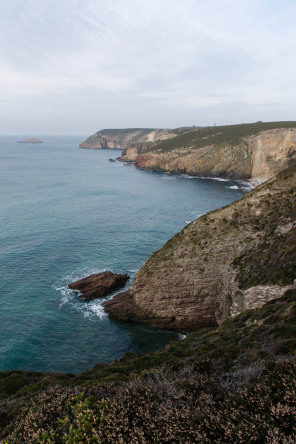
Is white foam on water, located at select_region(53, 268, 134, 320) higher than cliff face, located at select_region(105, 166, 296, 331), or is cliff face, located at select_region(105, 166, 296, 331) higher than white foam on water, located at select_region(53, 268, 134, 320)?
cliff face, located at select_region(105, 166, 296, 331)

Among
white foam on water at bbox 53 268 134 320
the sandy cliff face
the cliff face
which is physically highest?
the sandy cliff face

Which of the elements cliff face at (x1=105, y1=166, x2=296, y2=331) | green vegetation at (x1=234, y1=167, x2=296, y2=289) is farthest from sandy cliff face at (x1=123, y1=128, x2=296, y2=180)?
cliff face at (x1=105, y1=166, x2=296, y2=331)

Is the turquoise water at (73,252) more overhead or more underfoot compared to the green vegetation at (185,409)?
more underfoot

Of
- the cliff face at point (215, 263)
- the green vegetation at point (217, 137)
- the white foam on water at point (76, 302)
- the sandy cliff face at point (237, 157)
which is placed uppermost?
the green vegetation at point (217, 137)

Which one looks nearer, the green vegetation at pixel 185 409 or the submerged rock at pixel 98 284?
the green vegetation at pixel 185 409

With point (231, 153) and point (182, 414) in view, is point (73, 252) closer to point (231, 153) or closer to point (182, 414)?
point (182, 414)

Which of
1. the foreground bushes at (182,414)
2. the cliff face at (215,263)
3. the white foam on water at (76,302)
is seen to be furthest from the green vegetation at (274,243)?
the foreground bushes at (182,414)

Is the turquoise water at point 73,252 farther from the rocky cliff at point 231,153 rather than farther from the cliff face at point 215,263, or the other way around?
the rocky cliff at point 231,153

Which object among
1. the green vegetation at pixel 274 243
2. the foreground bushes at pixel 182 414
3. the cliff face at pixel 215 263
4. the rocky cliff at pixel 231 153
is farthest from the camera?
the rocky cliff at pixel 231 153

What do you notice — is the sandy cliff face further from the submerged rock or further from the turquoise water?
the submerged rock

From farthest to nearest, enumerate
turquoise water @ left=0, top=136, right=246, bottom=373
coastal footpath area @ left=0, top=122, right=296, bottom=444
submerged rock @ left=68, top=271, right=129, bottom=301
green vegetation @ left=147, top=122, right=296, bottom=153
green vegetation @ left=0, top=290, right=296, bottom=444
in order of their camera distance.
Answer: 1. green vegetation @ left=147, top=122, right=296, bottom=153
2. submerged rock @ left=68, top=271, right=129, bottom=301
3. turquoise water @ left=0, top=136, right=246, bottom=373
4. coastal footpath area @ left=0, top=122, right=296, bottom=444
5. green vegetation @ left=0, top=290, right=296, bottom=444
